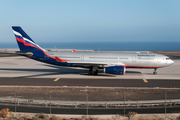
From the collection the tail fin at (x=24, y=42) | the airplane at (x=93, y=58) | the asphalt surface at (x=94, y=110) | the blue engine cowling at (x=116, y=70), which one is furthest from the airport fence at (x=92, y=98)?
the tail fin at (x=24, y=42)

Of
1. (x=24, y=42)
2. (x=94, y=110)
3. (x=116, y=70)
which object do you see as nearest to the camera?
(x=94, y=110)

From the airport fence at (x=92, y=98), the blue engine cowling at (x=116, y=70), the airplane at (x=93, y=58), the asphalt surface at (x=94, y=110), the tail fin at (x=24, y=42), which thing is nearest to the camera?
the asphalt surface at (x=94, y=110)

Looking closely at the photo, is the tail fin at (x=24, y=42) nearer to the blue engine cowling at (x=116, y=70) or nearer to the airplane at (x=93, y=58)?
the airplane at (x=93, y=58)

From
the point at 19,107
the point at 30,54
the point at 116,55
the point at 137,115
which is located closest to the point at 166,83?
the point at 116,55

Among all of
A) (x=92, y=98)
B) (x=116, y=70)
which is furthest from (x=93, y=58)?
(x=92, y=98)

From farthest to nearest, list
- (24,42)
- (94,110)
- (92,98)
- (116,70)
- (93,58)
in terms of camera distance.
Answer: (24,42)
(93,58)
(116,70)
(92,98)
(94,110)

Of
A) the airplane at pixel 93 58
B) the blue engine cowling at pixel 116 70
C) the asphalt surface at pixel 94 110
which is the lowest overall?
the asphalt surface at pixel 94 110

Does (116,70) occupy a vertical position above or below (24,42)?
below

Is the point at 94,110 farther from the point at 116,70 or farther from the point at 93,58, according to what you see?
the point at 93,58

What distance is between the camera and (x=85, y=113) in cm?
1527

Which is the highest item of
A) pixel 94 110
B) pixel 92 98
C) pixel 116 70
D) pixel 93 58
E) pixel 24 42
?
pixel 24 42

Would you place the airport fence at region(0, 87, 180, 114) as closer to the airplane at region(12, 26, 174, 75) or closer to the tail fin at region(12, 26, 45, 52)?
the airplane at region(12, 26, 174, 75)

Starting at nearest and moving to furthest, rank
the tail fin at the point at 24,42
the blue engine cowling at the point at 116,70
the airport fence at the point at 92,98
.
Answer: the airport fence at the point at 92,98, the blue engine cowling at the point at 116,70, the tail fin at the point at 24,42

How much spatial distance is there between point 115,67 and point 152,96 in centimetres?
1202
